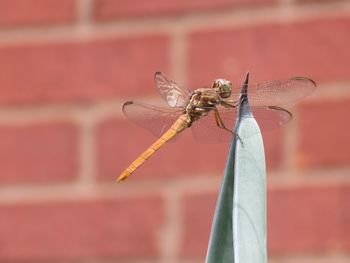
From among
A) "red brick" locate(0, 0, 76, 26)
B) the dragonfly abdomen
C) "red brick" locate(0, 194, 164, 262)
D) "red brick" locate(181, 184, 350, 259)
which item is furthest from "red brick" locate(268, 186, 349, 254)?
the dragonfly abdomen

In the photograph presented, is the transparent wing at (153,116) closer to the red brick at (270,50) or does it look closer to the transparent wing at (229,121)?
the transparent wing at (229,121)

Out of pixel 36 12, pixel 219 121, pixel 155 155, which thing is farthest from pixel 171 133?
pixel 36 12

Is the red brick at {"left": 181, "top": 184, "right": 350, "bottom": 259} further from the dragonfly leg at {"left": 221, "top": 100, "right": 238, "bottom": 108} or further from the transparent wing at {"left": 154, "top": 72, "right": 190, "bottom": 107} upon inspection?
the dragonfly leg at {"left": 221, "top": 100, "right": 238, "bottom": 108}

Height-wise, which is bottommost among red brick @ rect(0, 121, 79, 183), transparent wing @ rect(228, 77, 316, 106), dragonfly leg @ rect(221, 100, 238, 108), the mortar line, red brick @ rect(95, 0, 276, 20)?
dragonfly leg @ rect(221, 100, 238, 108)

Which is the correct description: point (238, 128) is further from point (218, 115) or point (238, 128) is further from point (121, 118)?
point (121, 118)

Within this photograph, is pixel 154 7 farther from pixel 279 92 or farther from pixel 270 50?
pixel 279 92

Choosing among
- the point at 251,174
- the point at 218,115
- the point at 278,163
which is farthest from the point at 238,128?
the point at 278,163

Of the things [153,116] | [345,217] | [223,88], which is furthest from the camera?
[345,217]
